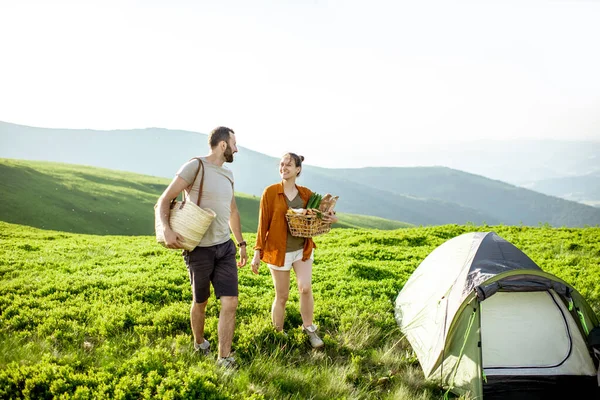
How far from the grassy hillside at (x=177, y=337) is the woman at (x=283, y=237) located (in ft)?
4.17

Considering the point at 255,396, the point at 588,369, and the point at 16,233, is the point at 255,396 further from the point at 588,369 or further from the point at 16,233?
the point at 16,233

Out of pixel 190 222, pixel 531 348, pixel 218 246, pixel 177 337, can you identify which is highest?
pixel 190 222

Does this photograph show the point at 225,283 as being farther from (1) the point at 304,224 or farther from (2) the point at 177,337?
(2) the point at 177,337

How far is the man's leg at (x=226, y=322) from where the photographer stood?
5.70 metres

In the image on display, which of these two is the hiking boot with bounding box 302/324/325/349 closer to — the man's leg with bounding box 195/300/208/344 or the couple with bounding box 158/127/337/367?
the couple with bounding box 158/127/337/367

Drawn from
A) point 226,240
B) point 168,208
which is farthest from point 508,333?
point 168,208

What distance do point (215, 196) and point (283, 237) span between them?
1418 millimetres

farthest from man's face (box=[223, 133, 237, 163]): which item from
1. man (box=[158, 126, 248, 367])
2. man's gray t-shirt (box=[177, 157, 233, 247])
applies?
man's gray t-shirt (box=[177, 157, 233, 247])

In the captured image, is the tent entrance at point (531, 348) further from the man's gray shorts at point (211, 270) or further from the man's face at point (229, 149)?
the man's face at point (229, 149)

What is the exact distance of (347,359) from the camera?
7020 mm

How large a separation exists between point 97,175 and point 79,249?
6510cm

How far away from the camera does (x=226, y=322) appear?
5742 mm

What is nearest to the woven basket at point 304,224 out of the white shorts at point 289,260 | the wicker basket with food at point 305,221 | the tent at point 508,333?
the wicker basket with food at point 305,221

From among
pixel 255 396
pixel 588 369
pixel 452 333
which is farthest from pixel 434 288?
pixel 255 396
